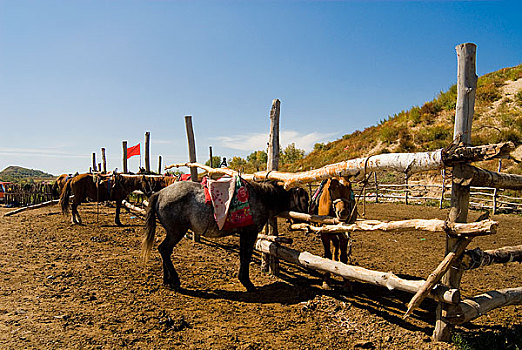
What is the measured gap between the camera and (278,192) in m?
5.41

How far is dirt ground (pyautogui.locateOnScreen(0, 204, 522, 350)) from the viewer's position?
3.34 meters

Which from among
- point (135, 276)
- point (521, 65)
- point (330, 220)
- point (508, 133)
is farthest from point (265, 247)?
point (521, 65)

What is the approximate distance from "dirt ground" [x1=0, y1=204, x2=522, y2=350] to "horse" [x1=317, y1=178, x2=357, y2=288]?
592mm

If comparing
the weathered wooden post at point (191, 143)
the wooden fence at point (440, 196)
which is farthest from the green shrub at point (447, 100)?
the weathered wooden post at point (191, 143)

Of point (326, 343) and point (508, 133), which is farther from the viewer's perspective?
point (508, 133)

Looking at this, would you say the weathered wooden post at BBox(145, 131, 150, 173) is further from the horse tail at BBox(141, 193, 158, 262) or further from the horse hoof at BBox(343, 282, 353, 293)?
the horse hoof at BBox(343, 282, 353, 293)

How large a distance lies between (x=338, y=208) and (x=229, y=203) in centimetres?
165

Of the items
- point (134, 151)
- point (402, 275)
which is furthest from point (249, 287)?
point (134, 151)

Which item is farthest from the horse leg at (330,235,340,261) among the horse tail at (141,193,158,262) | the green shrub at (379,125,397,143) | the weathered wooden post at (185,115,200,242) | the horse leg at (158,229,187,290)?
the green shrub at (379,125,397,143)

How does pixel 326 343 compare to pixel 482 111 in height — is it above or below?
below

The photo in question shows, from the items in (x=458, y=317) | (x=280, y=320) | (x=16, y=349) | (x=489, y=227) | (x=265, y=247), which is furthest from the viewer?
(x=265, y=247)

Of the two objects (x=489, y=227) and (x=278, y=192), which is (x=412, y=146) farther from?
(x=489, y=227)

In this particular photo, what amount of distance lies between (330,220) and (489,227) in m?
2.16

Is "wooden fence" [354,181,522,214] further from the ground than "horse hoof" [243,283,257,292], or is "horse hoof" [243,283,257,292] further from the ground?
"wooden fence" [354,181,522,214]
